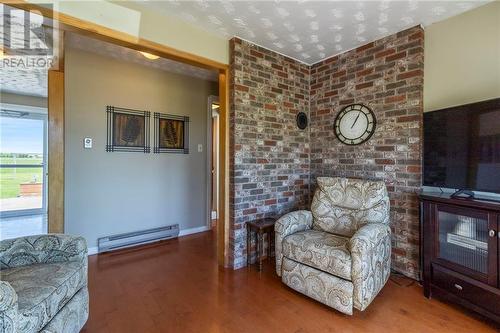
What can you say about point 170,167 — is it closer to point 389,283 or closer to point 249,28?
point 249,28

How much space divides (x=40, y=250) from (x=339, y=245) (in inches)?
82.5

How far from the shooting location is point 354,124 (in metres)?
2.70

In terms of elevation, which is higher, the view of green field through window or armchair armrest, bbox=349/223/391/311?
the view of green field through window

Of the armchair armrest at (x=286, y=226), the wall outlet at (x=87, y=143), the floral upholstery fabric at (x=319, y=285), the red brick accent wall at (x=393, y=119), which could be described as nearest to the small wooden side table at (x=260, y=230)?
the armchair armrest at (x=286, y=226)

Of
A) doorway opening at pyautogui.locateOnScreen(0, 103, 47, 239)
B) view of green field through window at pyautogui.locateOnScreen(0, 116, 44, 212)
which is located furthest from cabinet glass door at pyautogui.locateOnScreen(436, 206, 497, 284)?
view of green field through window at pyautogui.locateOnScreen(0, 116, 44, 212)

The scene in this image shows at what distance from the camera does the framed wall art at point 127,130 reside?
2.99 m

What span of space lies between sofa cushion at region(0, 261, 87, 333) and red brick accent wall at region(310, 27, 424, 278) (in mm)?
2623

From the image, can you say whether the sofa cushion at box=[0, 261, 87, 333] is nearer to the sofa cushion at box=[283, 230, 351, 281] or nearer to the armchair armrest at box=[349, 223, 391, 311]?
the sofa cushion at box=[283, 230, 351, 281]

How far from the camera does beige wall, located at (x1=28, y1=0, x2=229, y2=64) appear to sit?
1.77 meters

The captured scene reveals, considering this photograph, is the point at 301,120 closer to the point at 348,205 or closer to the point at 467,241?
the point at 348,205

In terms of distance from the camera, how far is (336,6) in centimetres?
194

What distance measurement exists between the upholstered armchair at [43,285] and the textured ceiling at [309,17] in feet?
6.40

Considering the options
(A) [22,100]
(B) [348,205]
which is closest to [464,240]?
(B) [348,205]

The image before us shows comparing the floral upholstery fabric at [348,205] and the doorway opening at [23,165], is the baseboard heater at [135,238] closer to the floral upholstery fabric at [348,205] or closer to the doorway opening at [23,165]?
the floral upholstery fabric at [348,205]
